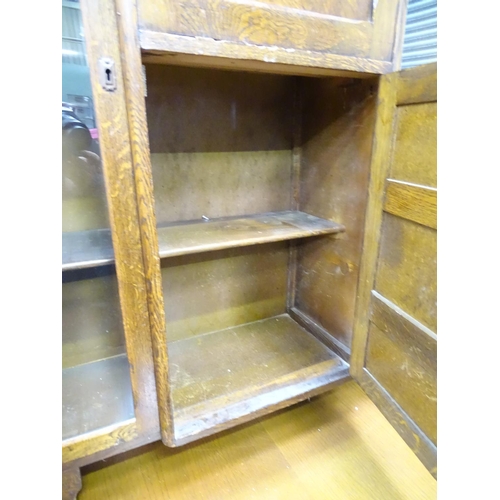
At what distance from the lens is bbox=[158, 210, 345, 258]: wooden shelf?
1.03 meters

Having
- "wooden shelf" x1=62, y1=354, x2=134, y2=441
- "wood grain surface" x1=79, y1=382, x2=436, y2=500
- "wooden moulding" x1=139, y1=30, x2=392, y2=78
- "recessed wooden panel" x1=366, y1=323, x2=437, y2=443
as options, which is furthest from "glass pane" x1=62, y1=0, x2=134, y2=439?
"recessed wooden panel" x1=366, y1=323, x2=437, y2=443

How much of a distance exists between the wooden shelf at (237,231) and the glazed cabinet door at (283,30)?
477 mm

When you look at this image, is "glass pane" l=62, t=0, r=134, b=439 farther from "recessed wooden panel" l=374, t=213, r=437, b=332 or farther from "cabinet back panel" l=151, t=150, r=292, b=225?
"recessed wooden panel" l=374, t=213, r=437, b=332

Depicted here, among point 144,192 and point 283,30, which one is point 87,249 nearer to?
point 144,192

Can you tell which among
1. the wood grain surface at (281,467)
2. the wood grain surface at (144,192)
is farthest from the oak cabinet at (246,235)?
the wood grain surface at (281,467)

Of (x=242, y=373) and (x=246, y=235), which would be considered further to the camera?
(x=242, y=373)

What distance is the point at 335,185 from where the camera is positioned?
1217 millimetres

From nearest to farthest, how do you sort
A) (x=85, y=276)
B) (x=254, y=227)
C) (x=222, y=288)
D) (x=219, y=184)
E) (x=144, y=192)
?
1. (x=144, y=192)
2. (x=85, y=276)
3. (x=254, y=227)
4. (x=219, y=184)
5. (x=222, y=288)

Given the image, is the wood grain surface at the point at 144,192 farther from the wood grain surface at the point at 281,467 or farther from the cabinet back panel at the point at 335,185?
the cabinet back panel at the point at 335,185

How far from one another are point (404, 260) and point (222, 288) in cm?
77

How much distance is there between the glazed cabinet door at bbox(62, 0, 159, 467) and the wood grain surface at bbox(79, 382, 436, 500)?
316mm

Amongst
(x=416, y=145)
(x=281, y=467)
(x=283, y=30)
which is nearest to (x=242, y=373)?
(x=281, y=467)
